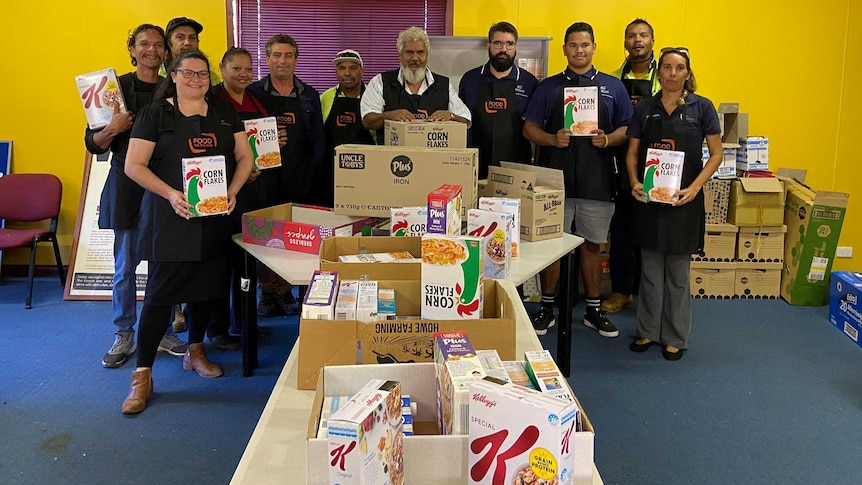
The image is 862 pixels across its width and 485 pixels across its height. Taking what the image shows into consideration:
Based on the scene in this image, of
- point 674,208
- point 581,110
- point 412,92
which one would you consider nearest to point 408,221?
point 581,110

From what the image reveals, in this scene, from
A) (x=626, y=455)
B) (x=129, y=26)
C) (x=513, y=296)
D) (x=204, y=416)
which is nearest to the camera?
(x=513, y=296)

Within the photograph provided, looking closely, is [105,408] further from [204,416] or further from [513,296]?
[513,296]

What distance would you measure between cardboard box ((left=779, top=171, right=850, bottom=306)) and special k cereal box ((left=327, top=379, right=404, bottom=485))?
4844 millimetres

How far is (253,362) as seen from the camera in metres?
3.99

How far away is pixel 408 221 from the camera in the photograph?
3031 millimetres

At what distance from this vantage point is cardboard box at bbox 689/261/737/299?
550 cm

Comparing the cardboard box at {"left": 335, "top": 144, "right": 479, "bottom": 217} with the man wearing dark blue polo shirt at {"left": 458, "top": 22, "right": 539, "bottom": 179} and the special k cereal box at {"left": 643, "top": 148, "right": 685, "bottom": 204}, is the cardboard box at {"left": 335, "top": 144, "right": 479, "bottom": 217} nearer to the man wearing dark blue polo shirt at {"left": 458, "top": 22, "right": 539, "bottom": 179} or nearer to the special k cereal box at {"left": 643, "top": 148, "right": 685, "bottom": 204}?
the special k cereal box at {"left": 643, "top": 148, "right": 685, "bottom": 204}

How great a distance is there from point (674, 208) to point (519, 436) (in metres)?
3.12

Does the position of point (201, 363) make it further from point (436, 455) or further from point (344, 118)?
point (436, 455)

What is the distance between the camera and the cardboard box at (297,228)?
3.32 m

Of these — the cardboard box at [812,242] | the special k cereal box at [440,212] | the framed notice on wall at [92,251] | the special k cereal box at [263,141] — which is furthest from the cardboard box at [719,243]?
the framed notice on wall at [92,251]

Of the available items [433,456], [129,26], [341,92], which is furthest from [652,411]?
[129,26]

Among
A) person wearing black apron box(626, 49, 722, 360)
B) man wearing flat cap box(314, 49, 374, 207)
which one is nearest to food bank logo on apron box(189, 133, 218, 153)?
man wearing flat cap box(314, 49, 374, 207)

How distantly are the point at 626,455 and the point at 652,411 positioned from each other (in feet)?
1.67
